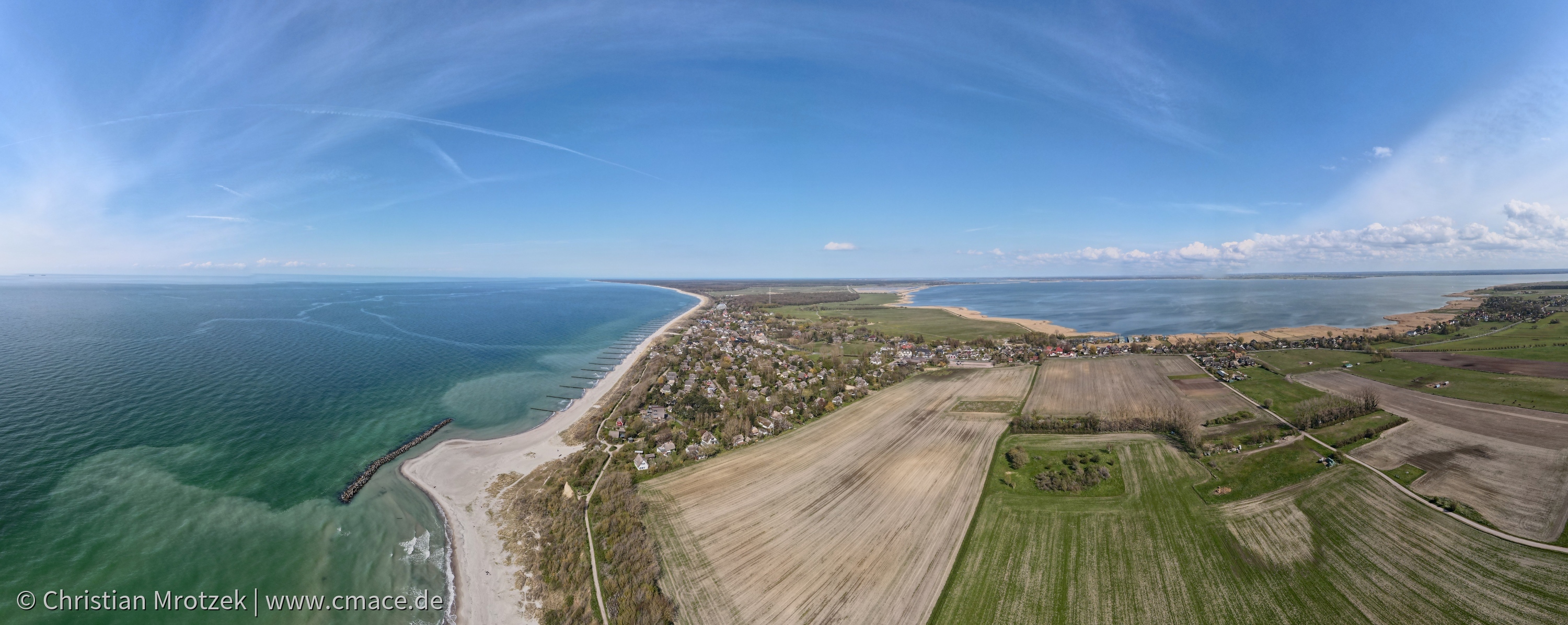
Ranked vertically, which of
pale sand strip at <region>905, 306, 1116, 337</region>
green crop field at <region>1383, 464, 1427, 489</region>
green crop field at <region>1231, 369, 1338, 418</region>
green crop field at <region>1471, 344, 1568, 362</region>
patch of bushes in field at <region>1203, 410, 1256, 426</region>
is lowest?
green crop field at <region>1383, 464, 1427, 489</region>

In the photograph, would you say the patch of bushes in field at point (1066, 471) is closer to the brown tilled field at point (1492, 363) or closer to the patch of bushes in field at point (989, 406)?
the patch of bushes in field at point (989, 406)

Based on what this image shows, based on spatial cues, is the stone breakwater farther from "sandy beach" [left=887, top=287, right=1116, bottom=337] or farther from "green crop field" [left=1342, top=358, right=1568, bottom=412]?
"sandy beach" [left=887, top=287, right=1116, bottom=337]

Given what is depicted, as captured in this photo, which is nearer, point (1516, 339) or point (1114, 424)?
point (1114, 424)

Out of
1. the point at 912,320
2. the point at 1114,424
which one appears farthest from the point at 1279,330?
the point at 1114,424

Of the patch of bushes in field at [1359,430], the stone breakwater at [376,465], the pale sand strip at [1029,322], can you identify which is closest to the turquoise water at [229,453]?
the stone breakwater at [376,465]

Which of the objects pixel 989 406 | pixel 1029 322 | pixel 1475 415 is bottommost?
pixel 989 406

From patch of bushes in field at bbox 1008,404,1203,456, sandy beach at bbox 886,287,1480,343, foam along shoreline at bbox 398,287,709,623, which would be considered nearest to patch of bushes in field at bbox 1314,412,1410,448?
patch of bushes in field at bbox 1008,404,1203,456

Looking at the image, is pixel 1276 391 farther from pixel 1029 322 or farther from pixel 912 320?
pixel 912 320
